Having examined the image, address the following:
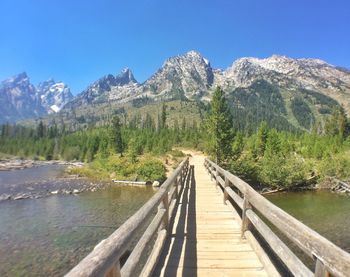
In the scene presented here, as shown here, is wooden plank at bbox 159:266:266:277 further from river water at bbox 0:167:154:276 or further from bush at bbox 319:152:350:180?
bush at bbox 319:152:350:180

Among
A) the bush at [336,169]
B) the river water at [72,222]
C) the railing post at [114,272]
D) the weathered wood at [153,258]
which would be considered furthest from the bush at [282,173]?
the railing post at [114,272]

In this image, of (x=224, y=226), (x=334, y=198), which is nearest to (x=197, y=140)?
(x=334, y=198)

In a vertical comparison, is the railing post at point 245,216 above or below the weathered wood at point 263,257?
above

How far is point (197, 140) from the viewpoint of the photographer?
92.9 m

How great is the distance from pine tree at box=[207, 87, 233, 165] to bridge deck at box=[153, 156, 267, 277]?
88.0ft

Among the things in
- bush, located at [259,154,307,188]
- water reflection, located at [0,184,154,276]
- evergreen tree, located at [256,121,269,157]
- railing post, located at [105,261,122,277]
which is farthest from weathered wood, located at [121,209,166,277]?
evergreen tree, located at [256,121,269,157]

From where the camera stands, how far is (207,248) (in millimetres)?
6820

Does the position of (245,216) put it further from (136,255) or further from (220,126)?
(220,126)

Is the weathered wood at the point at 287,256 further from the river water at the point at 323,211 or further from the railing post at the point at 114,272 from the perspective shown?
the river water at the point at 323,211

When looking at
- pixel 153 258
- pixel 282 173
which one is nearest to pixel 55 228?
pixel 153 258

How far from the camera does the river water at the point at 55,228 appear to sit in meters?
14.5

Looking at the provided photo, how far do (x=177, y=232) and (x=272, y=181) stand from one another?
2901 centimetres

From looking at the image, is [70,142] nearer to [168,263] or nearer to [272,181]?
[272,181]

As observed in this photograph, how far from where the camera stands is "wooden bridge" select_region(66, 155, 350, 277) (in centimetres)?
292
